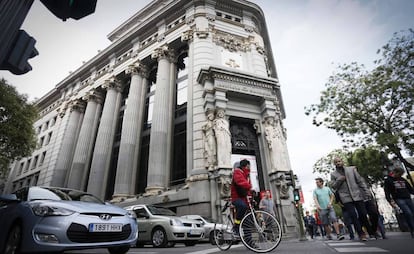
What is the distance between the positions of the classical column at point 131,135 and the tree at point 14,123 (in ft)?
27.1

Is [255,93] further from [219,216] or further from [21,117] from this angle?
[21,117]

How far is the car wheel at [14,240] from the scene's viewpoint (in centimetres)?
326

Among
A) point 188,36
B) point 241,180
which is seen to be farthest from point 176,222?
point 188,36

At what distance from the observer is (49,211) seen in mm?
3277

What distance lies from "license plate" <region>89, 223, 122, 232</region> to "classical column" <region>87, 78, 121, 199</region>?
612 inches

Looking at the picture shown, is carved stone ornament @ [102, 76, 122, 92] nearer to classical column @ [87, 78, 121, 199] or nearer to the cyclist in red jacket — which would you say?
classical column @ [87, 78, 121, 199]

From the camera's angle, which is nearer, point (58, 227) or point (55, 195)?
point (58, 227)

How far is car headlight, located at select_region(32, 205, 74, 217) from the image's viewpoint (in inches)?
128

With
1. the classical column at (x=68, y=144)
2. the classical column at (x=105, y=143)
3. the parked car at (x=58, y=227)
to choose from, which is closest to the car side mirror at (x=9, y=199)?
the parked car at (x=58, y=227)

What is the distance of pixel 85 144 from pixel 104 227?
21118 millimetres

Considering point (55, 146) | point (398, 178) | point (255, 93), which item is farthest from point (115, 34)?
point (398, 178)

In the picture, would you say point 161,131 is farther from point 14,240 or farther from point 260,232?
point 260,232

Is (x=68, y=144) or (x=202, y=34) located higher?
(x=202, y=34)

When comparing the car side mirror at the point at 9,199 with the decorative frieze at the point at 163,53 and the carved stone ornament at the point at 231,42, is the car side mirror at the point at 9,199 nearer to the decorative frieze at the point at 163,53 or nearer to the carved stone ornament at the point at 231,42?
the carved stone ornament at the point at 231,42
